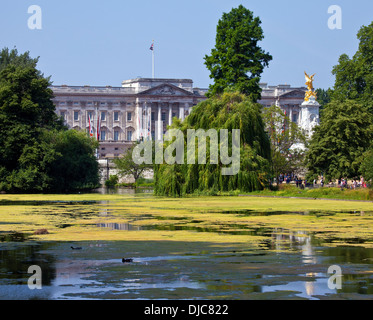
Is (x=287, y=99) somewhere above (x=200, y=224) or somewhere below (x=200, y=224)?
above

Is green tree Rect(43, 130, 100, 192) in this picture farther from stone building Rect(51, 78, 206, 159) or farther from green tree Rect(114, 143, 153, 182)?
stone building Rect(51, 78, 206, 159)

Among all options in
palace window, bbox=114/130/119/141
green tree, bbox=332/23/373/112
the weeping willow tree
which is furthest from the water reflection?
palace window, bbox=114/130/119/141

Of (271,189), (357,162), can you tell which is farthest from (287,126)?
(271,189)

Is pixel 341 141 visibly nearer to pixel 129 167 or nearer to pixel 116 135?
pixel 129 167

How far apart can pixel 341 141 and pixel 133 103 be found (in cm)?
10968

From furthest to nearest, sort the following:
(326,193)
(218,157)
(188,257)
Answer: (218,157) → (326,193) → (188,257)

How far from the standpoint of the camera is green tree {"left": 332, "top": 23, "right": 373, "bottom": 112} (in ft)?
238

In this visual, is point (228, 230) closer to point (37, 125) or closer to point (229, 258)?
point (229, 258)

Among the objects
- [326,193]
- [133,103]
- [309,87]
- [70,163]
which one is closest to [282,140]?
[309,87]

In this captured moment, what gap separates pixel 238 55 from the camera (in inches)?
2771

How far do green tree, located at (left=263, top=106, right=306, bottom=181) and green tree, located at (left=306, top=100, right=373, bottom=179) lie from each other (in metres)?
8.37

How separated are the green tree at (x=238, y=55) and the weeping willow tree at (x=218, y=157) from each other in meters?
14.4

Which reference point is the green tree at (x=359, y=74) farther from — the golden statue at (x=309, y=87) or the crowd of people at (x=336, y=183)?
the golden statue at (x=309, y=87)

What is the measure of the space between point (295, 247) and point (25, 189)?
51044mm
